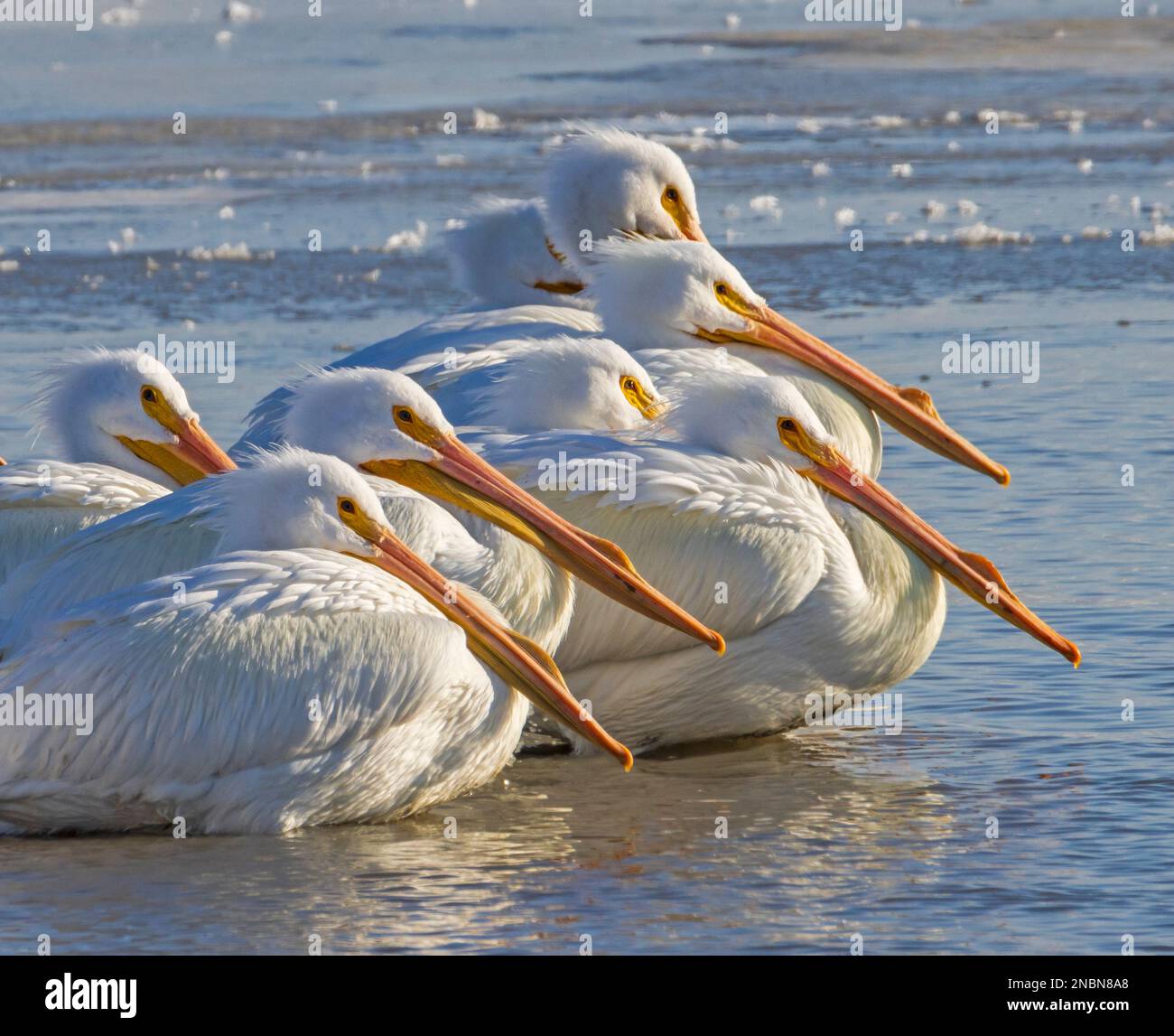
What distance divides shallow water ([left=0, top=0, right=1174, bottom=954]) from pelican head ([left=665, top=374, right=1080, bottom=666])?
1.22 feet

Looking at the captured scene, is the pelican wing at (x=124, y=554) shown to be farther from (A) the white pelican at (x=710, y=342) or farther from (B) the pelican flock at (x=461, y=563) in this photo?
(A) the white pelican at (x=710, y=342)

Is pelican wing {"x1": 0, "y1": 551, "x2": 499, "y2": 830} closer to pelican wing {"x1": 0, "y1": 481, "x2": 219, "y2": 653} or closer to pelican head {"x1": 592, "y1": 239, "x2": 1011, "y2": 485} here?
pelican wing {"x1": 0, "y1": 481, "x2": 219, "y2": 653}

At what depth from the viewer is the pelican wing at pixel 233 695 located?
16.4ft

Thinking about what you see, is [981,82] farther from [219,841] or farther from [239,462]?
[219,841]

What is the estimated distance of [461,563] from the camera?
5746 mm

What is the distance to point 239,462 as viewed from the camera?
671cm

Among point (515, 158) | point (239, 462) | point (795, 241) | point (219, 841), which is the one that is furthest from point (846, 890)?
point (515, 158)

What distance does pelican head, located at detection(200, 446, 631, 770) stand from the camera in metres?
5.35

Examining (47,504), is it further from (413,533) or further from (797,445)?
(797,445)

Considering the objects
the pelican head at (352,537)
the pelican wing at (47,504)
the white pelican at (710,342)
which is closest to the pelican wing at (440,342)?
the white pelican at (710,342)

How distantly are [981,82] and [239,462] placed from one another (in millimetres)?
15564

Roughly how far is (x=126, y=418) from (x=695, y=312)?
5.67 ft

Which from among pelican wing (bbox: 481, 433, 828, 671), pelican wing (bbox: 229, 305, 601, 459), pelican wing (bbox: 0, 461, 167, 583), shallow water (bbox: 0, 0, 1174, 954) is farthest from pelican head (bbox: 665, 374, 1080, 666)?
pelican wing (bbox: 0, 461, 167, 583)

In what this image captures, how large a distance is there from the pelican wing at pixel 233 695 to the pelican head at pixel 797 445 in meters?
1.26
